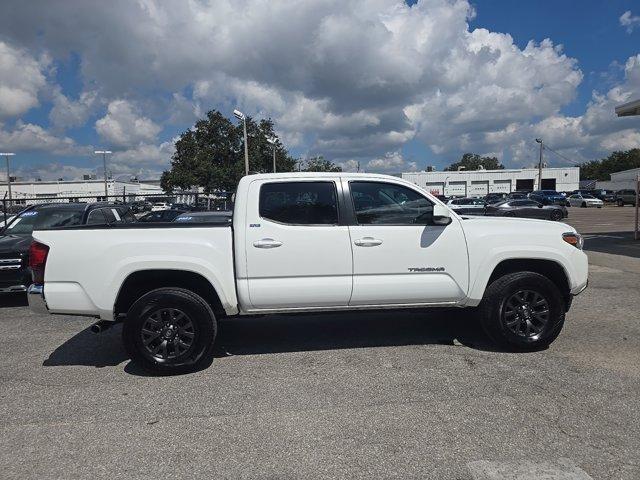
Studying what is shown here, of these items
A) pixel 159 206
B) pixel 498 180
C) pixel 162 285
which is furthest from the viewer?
pixel 498 180

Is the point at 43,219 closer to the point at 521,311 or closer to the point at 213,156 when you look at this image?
the point at 521,311

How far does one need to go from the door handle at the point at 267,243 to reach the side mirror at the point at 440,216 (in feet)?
5.09

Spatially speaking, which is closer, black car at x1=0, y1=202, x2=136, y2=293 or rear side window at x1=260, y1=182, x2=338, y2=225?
rear side window at x1=260, y1=182, x2=338, y2=225

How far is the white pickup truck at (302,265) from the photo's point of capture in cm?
461

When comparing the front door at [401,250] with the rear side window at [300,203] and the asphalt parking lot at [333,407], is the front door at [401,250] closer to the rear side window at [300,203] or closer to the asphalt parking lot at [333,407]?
the rear side window at [300,203]

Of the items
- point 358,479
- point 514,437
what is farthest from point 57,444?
point 514,437

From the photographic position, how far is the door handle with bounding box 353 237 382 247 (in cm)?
479

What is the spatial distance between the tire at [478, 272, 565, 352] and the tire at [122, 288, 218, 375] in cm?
281

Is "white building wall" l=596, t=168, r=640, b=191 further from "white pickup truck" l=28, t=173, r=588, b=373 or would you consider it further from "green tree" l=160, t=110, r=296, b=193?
"white pickup truck" l=28, t=173, r=588, b=373

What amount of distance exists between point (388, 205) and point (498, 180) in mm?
91716

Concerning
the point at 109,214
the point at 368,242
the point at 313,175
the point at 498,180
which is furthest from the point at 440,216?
the point at 498,180

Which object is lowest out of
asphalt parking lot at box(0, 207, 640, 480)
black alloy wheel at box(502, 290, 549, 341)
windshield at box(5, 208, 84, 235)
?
asphalt parking lot at box(0, 207, 640, 480)

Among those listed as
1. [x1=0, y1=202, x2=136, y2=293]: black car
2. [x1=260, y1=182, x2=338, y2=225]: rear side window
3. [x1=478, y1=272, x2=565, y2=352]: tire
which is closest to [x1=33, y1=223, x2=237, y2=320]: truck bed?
[x1=260, y1=182, x2=338, y2=225]: rear side window

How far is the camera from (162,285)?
4906mm
